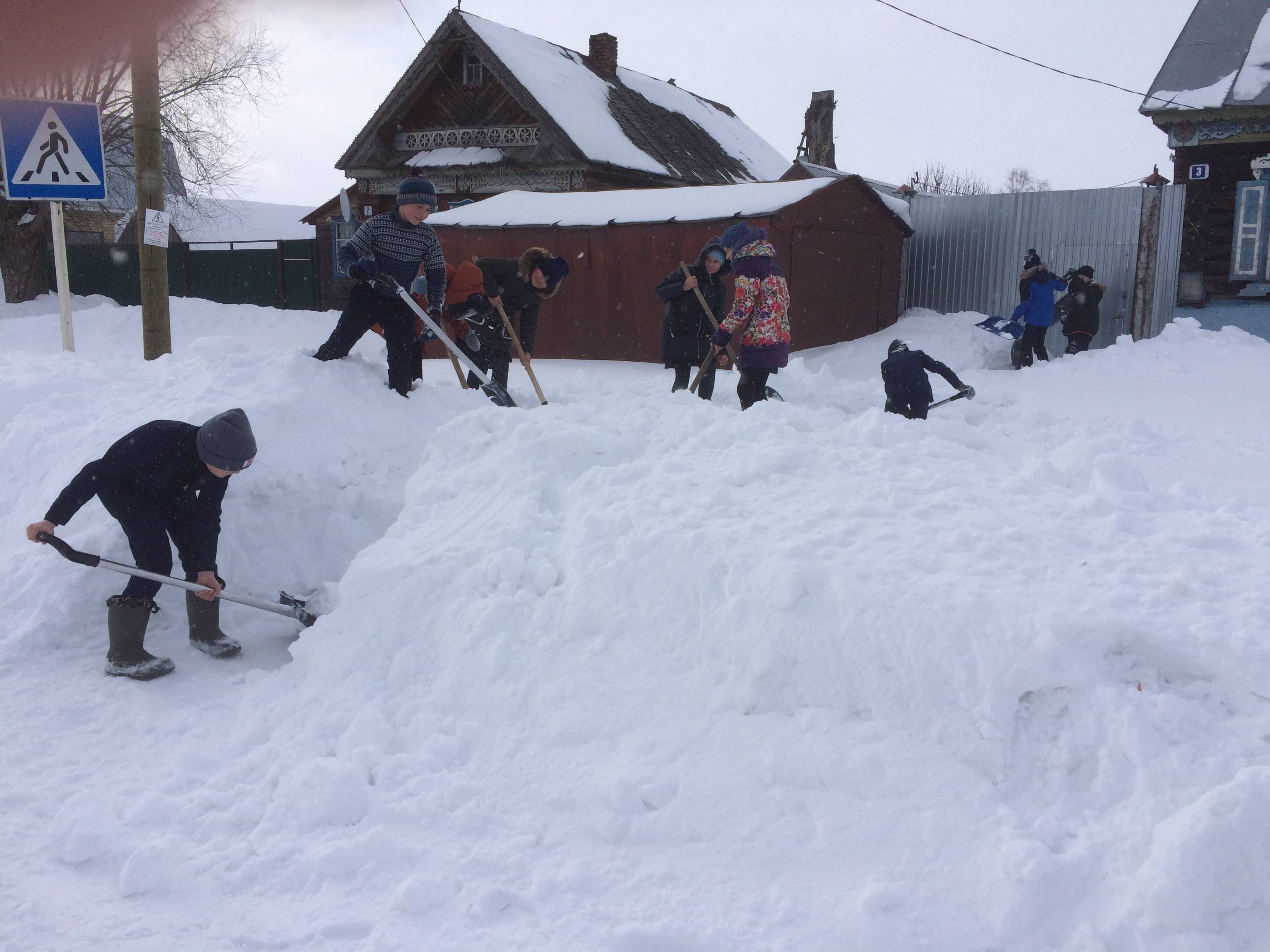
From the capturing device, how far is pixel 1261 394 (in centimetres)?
945

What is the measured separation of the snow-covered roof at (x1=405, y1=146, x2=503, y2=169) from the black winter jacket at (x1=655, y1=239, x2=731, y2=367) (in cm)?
1107

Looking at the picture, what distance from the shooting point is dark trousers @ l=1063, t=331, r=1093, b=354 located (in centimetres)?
1151

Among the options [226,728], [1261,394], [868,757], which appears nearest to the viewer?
[868,757]

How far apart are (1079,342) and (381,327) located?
8818 millimetres

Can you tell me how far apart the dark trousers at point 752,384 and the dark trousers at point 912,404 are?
930 millimetres

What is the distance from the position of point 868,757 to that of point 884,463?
1.70 meters

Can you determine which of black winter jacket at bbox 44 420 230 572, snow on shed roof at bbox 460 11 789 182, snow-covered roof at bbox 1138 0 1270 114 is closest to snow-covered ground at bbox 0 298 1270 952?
black winter jacket at bbox 44 420 230 572

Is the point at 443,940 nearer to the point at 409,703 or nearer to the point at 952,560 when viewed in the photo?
the point at 409,703

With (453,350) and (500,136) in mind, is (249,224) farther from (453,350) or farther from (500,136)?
(453,350)

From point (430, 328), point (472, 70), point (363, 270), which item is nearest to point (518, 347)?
point (430, 328)

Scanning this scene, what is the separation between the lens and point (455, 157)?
17.9 meters

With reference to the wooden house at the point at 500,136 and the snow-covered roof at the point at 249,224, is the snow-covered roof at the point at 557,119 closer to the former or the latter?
the wooden house at the point at 500,136

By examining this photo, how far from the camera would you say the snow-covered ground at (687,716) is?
242 centimetres

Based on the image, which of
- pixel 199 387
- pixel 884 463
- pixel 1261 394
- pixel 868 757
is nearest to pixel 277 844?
pixel 868 757
